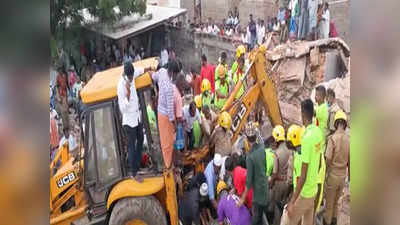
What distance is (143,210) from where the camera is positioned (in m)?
3.53

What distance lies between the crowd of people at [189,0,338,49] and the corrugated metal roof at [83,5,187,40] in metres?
0.33

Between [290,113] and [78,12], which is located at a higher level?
[78,12]

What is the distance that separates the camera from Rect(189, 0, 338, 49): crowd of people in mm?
3041

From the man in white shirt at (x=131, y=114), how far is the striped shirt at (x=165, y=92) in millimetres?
84

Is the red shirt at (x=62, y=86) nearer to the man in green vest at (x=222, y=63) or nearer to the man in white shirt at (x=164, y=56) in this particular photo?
the man in white shirt at (x=164, y=56)

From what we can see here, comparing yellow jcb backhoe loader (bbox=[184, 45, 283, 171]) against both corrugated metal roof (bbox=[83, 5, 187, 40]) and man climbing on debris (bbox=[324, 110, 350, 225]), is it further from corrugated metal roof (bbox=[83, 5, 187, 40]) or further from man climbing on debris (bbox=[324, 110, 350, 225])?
corrugated metal roof (bbox=[83, 5, 187, 40])

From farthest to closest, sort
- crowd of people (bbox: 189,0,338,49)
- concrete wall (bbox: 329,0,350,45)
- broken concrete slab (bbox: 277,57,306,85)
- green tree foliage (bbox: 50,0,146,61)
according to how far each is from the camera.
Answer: green tree foliage (bbox: 50,0,146,61) → broken concrete slab (bbox: 277,57,306,85) → crowd of people (bbox: 189,0,338,49) → concrete wall (bbox: 329,0,350,45)

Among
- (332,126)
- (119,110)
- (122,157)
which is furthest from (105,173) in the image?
(332,126)

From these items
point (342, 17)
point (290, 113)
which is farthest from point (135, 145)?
point (342, 17)

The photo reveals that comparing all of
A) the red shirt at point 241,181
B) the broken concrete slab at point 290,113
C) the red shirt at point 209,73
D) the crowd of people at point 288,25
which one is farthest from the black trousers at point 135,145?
the broken concrete slab at point 290,113

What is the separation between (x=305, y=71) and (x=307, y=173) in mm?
530

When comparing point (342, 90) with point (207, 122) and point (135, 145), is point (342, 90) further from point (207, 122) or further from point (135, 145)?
point (135, 145)

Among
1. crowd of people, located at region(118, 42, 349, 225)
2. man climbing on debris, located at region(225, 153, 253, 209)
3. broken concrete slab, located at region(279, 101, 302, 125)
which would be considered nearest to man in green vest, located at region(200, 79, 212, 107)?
crowd of people, located at region(118, 42, 349, 225)

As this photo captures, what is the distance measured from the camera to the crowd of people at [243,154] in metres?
3.05
